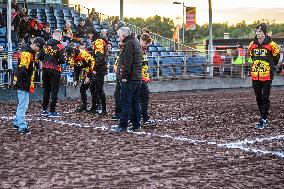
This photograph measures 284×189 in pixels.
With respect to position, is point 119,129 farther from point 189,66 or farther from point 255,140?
point 189,66

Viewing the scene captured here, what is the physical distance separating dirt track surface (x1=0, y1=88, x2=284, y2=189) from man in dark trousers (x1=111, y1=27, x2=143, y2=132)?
0.44 m

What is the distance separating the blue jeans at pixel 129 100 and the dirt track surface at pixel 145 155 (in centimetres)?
38

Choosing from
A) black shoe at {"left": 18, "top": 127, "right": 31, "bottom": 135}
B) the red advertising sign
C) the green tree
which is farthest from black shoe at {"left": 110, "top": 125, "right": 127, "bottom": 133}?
the green tree

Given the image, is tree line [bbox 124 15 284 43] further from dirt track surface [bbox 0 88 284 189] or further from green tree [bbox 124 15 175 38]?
dirt track surface [bbox 0 88 284 189]

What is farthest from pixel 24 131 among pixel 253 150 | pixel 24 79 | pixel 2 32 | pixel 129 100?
pixel 2 32

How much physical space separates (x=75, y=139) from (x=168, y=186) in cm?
421

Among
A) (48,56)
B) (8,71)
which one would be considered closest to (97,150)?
(48,56)

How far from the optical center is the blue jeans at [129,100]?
475 inches

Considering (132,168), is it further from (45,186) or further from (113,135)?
(113,135)

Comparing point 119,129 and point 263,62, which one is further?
point 263,62

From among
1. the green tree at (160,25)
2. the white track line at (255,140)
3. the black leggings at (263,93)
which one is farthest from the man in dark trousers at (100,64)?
the green tree at (160,25)

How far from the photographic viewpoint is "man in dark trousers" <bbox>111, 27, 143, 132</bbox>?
12.0m

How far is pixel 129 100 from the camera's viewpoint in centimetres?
1204

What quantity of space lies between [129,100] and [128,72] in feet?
1.88
